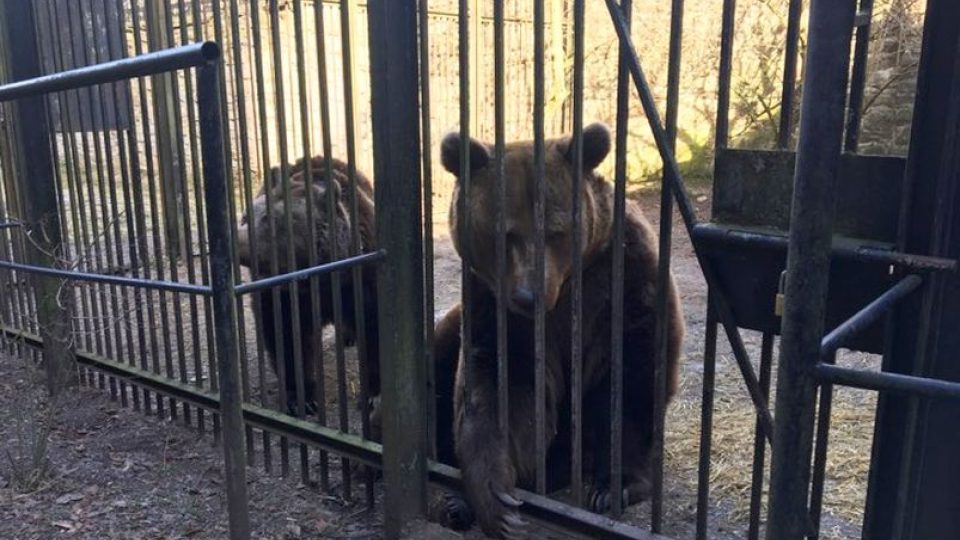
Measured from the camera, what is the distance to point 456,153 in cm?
331

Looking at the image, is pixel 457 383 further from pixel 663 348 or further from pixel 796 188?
pixel 796 188

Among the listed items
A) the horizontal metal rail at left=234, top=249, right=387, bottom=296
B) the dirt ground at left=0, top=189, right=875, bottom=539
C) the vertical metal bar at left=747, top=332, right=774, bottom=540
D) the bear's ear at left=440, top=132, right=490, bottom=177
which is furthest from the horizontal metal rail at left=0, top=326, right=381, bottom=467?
the vertical metal bar at left=747, top=332, right=774, bottom=540

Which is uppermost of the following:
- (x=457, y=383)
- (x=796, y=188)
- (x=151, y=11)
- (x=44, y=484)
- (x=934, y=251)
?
(x=151, y=11)

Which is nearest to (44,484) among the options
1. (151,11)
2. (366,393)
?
(366,393)

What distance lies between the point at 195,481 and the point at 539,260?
2093 mm

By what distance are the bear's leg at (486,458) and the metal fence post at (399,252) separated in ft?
0.60

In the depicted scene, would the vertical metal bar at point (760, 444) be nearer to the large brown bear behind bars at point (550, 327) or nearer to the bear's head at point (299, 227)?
the large brown bear behind bars at point (550, 327)

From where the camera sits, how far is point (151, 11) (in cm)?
398

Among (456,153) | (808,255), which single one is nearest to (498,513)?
(456,153)

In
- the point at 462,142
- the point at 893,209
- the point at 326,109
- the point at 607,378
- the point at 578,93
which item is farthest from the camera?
the point at 607,378

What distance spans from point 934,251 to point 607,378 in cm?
179

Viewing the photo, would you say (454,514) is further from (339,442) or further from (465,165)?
(465,165)

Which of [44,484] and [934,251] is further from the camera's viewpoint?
[44,484]

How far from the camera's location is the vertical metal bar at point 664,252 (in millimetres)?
2404
